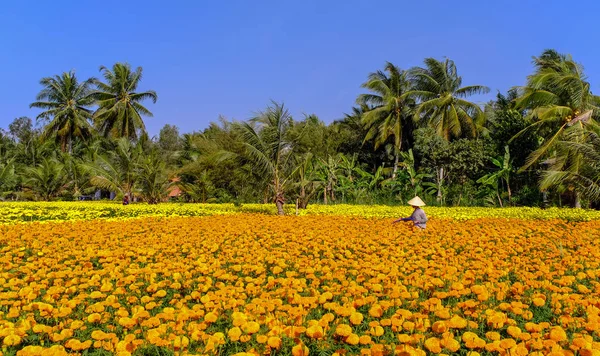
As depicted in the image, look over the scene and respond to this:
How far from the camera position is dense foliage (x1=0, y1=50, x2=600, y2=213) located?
1395 centimetres

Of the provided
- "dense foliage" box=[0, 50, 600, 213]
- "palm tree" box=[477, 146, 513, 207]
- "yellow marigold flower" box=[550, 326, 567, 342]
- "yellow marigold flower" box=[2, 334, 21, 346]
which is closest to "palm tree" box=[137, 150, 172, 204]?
"dense foliage" box=[0, 50, 600, 213]

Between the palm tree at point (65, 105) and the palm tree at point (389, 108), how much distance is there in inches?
762

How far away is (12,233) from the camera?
25.7 feet

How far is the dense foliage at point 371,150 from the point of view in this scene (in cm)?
1395

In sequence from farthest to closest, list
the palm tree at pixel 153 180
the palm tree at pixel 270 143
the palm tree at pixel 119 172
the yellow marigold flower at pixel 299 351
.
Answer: the palm tree at pixel 119 172 < the palm tree at pixel 153 180 < the palm tree at pixel 270 143 < the yellow marigold flower at pixel 299 351

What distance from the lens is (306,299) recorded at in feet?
10.9

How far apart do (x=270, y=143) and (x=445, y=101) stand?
48.0ft

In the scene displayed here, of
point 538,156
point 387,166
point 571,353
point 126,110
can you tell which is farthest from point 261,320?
point 126,110

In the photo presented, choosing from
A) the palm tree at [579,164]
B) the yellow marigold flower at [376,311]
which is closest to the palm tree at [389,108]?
the palm tree at [579,164]

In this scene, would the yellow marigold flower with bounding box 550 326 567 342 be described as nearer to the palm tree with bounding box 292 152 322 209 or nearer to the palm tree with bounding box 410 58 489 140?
the palm tree with bounding box 292 152 322 209

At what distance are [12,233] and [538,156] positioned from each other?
16.6 m

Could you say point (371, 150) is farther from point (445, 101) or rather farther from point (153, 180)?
point (153, 180)

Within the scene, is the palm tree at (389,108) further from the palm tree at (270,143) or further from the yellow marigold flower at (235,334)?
the yellow marigold flower at (235,334)

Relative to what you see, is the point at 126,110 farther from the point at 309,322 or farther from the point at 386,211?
the point at 309,322
